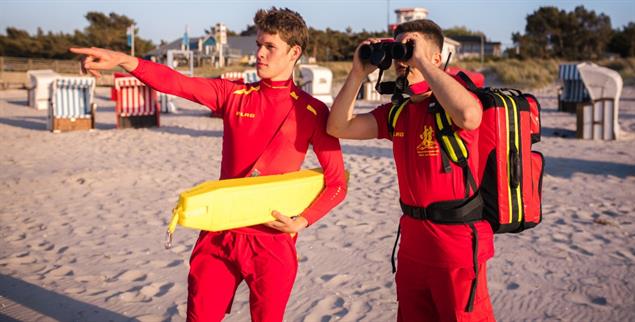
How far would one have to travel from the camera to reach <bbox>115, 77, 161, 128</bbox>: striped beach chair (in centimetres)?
1570

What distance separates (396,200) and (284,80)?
209 inches

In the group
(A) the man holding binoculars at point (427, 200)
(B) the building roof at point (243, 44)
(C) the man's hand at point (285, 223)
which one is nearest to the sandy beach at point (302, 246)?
(C) the man's hand at point (285, 223)

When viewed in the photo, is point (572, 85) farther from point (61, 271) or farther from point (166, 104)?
point (61, 271)

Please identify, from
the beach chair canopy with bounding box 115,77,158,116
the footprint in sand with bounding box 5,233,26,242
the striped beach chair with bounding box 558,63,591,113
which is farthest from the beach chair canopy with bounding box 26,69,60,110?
the striped beach chair with bounding box 558,63,591,113

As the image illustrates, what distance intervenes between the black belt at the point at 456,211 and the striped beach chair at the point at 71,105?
1394 cm

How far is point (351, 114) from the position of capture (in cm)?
284

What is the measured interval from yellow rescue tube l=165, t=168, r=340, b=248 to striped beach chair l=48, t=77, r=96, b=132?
13.5 meters

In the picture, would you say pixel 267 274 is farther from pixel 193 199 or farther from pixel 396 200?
pixel 396 200

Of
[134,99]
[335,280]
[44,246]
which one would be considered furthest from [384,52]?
[134,99]

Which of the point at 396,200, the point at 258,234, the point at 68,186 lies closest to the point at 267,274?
the point at 258,234

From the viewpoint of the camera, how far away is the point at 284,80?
3.04 meters

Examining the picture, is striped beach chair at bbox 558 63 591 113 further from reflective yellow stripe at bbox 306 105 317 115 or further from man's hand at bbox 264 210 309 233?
man's hand at bbox 264 210 309 233

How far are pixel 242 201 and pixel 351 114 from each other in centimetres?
64

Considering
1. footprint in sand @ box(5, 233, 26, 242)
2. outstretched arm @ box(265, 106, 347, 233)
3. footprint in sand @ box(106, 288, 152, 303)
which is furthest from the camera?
footprint in sand @ box(5, 233, 26, 242)
